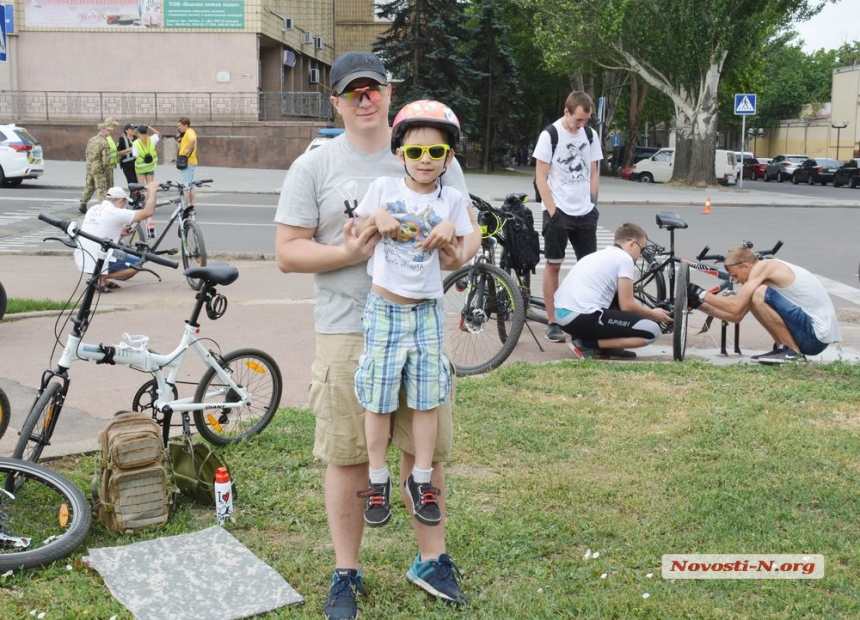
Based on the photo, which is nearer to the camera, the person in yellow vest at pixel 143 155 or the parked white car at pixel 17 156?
the person in yellow vest at pixel 143 155

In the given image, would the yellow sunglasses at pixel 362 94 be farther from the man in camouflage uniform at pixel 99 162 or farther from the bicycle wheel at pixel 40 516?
the man in camouflage uniform at pixel 99 162

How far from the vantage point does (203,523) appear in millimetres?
4680

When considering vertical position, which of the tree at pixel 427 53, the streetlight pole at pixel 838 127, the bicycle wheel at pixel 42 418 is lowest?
the bicycle wheel at pixel 42 418

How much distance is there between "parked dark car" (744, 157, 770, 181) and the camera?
58438mm

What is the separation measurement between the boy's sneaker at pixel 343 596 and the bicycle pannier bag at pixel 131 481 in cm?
122

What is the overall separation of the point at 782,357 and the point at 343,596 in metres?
5.04

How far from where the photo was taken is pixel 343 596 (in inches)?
144

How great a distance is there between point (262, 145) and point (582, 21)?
12.5 meters

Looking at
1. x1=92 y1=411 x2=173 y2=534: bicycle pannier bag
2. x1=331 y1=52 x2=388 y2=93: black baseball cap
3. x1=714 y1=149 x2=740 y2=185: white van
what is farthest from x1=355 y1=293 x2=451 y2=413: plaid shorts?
x1=714 y1=149 x2=740 y2=185: white van

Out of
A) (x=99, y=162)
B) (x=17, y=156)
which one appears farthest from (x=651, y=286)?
(x=17, y=156)

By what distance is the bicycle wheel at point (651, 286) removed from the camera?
880 centimetres

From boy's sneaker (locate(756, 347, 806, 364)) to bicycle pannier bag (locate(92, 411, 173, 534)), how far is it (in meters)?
4.80

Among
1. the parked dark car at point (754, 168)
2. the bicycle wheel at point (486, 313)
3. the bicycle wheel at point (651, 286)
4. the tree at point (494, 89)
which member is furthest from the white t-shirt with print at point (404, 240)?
the parked dark car at point (754, 168)

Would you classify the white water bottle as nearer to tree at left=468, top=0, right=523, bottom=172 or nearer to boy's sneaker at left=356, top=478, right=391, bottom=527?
boy's sneaker at left=356, top=478, right=391, bottom=527
